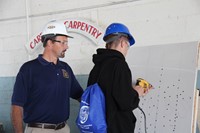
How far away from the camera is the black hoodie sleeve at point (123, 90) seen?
1.31 m

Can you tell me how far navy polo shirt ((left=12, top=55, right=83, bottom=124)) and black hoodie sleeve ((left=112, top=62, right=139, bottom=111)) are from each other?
559 millimetres

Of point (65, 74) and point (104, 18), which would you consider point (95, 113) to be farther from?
point (104, 18)

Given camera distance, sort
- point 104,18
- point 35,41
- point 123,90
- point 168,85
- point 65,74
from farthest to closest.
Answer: point 35,41, point 104,18, point 65,74, point 168,85, point 123,90

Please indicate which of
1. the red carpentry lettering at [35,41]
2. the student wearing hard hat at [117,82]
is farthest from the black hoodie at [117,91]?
the red carpentry lettering at [35,41]

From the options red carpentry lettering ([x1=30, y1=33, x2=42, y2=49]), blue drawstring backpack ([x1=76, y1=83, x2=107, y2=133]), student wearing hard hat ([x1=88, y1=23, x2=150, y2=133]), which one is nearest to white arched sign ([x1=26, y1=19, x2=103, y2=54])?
red carpentry lettering ([x1=30, y1=33, x2=42, y2=49])

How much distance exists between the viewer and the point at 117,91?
1316 mm

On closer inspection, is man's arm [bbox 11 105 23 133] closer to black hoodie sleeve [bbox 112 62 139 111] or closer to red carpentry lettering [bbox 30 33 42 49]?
black hoodie sleeve [bbox 112 62 139 111]

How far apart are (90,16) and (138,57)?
0.64 m

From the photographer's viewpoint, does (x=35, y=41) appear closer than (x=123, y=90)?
No

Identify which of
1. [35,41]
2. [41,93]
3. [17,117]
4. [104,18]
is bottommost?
[17,117]

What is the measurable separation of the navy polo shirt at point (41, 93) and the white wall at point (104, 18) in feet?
1.68

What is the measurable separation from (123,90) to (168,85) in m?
0.44

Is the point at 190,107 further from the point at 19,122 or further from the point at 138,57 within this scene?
the point at 19,122

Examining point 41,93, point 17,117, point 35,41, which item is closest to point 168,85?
point 41,93
